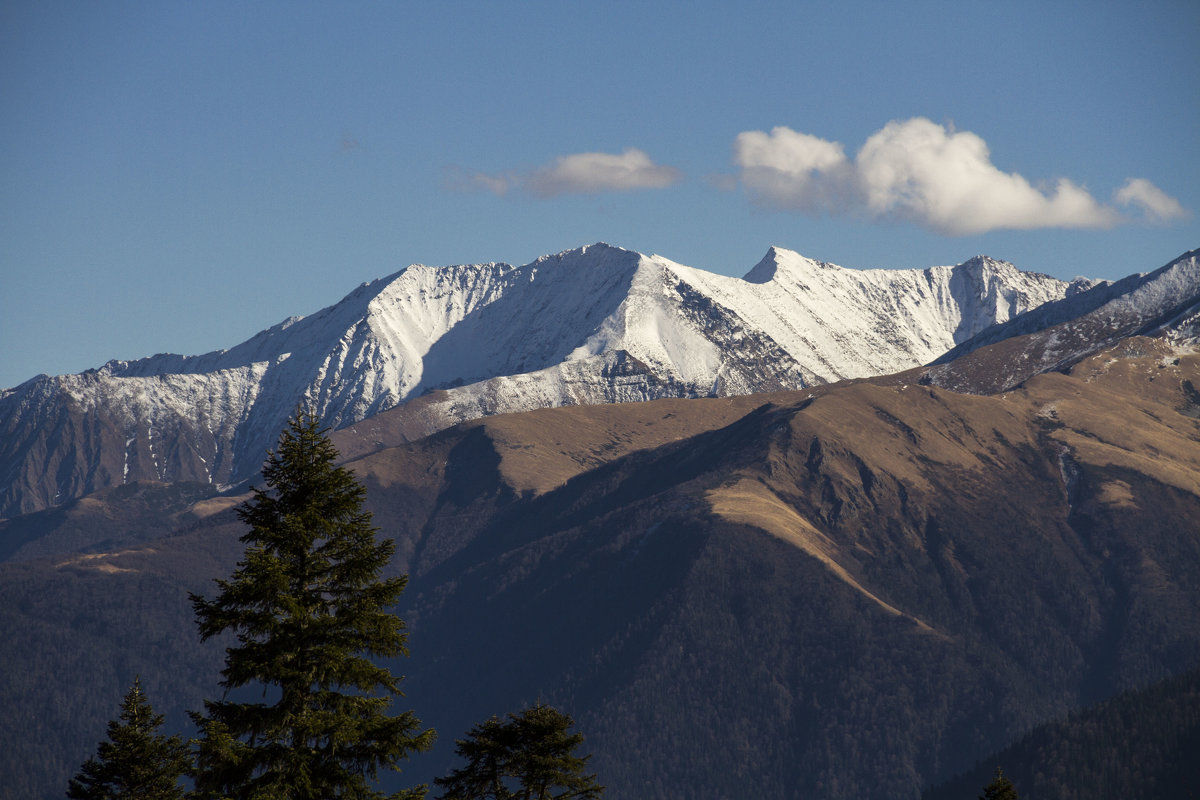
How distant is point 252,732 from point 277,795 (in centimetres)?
201

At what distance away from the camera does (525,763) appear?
159ft

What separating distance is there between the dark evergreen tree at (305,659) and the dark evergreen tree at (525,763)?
412 inches

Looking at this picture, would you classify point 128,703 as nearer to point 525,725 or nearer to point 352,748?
point 525,725

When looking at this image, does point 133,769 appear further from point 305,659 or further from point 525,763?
point 305,659

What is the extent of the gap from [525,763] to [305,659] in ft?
44.6

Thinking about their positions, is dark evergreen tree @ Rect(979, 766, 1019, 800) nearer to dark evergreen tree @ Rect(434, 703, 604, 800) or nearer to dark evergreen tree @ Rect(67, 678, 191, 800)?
dark evergreen tree @ Rect(434, 703, 604, 800)

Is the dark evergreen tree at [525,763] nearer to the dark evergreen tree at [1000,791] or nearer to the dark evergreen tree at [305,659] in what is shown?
the dark evergreen tree at [305,659]


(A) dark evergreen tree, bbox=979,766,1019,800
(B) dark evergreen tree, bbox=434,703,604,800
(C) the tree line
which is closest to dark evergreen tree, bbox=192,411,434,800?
(C) the tree line

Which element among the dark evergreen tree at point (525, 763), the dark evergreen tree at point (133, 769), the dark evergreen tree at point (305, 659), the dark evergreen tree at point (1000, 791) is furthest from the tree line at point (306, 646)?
the dark evergreen tree at point (1000, 791)

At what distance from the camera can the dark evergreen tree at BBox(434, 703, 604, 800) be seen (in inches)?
1900

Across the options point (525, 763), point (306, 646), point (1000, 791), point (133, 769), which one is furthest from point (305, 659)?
point (1000, 791)

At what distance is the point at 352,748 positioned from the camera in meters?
36.4

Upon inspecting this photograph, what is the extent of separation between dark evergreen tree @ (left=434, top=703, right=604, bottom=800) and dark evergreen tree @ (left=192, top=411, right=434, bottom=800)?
1047 cm

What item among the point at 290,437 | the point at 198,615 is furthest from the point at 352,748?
the point at 290,437
